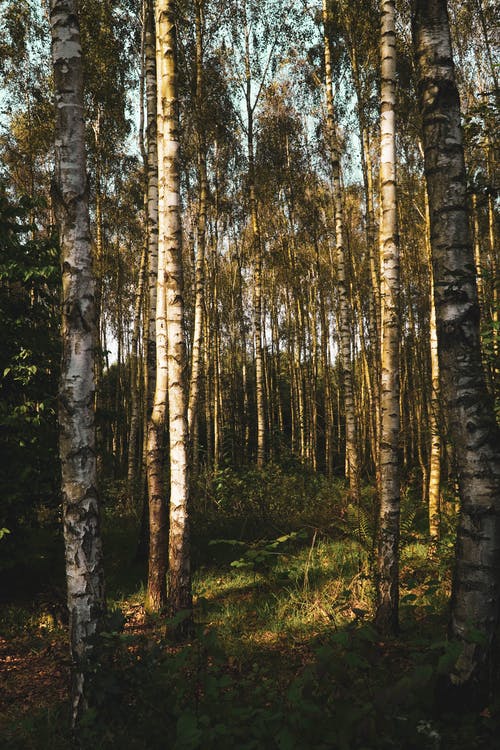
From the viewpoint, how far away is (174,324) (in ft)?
15.5

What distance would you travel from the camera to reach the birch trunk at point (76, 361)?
10.0 feet

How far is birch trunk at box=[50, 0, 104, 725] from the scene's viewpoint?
10.0 ft

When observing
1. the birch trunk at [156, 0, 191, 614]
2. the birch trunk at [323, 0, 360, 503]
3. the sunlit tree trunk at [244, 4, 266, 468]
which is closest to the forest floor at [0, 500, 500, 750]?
the birch trunk at [156, 0, 191, 614]

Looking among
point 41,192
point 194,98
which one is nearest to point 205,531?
point 194,98

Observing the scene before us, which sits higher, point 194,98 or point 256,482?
point 194,98

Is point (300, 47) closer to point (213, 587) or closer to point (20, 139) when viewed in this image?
point (20, 139)

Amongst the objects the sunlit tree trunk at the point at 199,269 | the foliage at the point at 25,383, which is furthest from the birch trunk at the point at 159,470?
the sunlit tree trunk at the point at 199,269

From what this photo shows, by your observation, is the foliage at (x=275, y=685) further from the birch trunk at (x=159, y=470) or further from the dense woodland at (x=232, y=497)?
the birch trunk at (x=159, y=470)

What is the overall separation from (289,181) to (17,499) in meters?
15.3

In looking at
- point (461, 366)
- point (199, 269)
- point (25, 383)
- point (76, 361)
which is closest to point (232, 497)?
point (199, 269)

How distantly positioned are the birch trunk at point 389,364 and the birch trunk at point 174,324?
6.08ft

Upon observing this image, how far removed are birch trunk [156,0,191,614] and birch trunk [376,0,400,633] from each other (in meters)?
1.85

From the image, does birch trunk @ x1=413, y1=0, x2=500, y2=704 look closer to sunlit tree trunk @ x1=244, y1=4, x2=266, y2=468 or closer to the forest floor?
the forest floor

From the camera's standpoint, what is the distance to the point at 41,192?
696 inches
